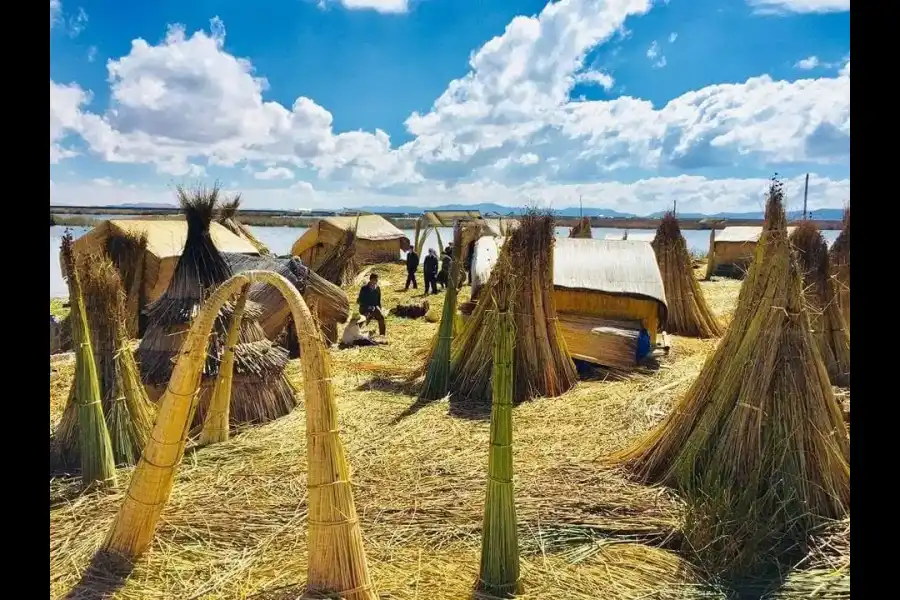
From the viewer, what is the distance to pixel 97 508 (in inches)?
161

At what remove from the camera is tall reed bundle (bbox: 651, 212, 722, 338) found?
10555 mm

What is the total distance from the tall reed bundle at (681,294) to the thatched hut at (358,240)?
930 centimetres

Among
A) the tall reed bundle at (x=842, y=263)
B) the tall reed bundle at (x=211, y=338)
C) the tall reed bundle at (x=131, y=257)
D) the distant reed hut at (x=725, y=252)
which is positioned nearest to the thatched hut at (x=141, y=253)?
the tall reed bundle at (x=131, y=257)

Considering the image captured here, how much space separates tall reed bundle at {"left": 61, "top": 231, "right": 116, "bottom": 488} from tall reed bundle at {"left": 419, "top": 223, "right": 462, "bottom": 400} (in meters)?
3.33

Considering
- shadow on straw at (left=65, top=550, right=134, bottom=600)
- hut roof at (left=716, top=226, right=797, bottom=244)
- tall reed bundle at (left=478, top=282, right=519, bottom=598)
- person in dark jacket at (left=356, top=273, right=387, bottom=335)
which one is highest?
hut roof at (left=716, top=226, right=797, bottom=244)

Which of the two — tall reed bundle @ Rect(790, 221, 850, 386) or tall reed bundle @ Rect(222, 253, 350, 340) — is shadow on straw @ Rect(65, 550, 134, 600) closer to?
tall reed bundle @ Rect(222, 253, 350, 340)

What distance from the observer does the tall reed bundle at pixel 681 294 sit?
1055 centimetres

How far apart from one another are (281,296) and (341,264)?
904 cm

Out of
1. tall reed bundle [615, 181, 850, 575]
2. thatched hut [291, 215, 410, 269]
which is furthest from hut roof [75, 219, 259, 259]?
tall reed bundle [615, 181, 850, 575]

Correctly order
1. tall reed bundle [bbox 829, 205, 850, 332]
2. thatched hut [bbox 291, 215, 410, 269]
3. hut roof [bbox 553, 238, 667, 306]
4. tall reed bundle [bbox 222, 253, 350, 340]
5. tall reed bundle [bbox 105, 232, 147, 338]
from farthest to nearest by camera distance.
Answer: thatched hut [bbox 291, 215, 410, 269] < tall reed bundle [bbox 105, 232, 147, 338] < hut roof [bbox 553, 238, 667, 306] < tall reed bundle [bbox 222, 253, 350, 340] < tall reed bundle [bbox 829, 205, 850, 332]

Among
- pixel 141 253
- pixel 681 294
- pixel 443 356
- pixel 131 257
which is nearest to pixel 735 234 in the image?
pixel 681 294

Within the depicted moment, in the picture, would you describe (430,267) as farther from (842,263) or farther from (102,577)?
(102,577)
